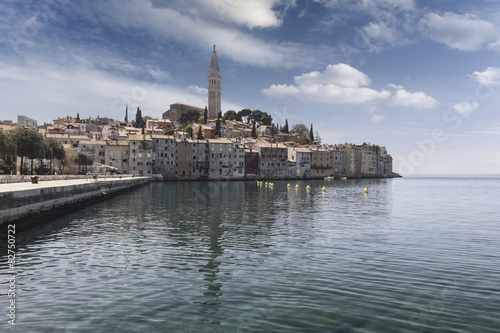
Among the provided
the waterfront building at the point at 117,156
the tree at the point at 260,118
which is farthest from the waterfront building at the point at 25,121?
the tree at the point at 260,118

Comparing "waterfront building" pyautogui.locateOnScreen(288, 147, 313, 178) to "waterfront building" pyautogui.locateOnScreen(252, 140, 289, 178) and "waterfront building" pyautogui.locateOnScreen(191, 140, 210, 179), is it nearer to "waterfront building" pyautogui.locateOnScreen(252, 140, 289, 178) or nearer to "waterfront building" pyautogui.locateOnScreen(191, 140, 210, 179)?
"waterfront building" pyautogui.locateOnScreen(252, 140, 289, 178)

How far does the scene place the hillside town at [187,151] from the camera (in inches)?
3263

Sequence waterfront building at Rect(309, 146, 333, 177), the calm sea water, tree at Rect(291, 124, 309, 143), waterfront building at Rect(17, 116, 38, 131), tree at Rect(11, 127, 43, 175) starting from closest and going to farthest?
the calm sea water → tree at Rect(11, 127, 43, 175) → waterfront building at Rect(17, 116, 38, 131) → waterfront building at Rect(309, 146, 333, 177) → tree at Rect(291, 124, 309, 143)

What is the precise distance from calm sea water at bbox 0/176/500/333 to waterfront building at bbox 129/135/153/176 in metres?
87.0

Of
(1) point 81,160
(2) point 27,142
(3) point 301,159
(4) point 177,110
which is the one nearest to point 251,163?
(3) point 301,159

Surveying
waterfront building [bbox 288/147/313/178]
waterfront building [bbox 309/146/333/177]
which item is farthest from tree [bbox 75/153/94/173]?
waterfront building [bbox 309/146/333/177]

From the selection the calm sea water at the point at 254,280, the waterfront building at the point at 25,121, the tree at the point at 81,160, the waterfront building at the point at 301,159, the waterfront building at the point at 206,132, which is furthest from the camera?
A: the waterfront building at the point at 206,132

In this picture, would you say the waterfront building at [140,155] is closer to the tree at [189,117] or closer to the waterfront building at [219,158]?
the waterfront building at [219,158]

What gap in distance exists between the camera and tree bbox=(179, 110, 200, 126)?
575 feet

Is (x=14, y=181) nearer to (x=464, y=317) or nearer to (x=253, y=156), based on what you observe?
(x=464, y=317)

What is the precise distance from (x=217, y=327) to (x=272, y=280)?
3805 mm

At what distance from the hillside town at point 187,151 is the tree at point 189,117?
0.51 m

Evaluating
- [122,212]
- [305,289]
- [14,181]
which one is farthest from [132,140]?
[305,289]

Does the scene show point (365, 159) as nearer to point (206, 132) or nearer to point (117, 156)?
point (206, 132)
